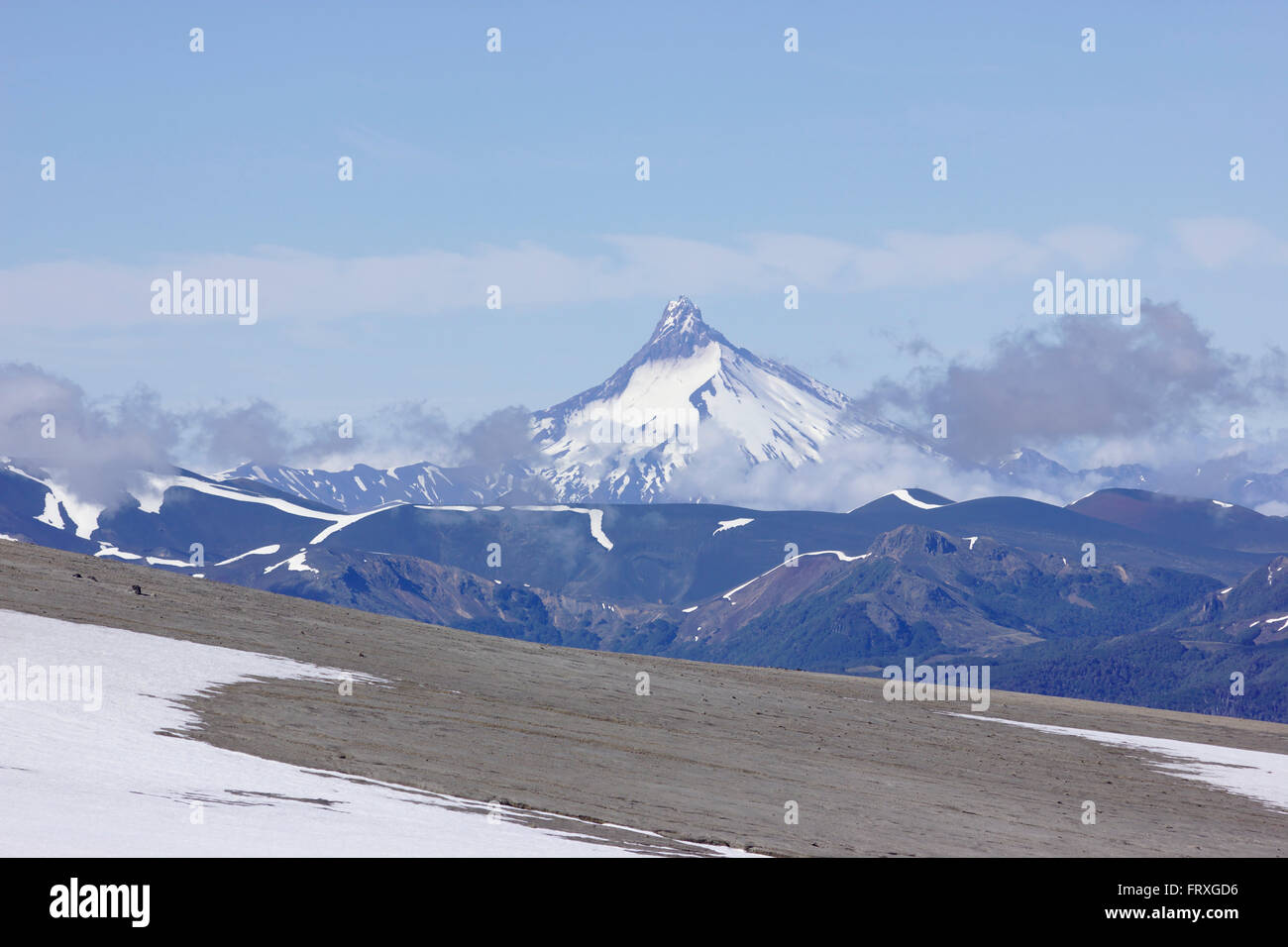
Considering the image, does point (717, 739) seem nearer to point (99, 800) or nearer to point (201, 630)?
point (201, 630)

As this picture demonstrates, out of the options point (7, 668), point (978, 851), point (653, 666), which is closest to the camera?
point (978, 851)

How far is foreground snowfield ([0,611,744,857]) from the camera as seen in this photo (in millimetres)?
27891

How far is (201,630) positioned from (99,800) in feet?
110

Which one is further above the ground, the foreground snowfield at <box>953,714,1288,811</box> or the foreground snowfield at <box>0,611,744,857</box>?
the foreground snowfield at <box>0,611,744,857</box>

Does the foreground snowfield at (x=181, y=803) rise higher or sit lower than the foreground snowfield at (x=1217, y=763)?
higher

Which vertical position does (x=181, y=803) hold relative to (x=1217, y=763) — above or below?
above

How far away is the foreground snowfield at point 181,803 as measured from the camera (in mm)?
27891

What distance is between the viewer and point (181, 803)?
31797 millimetres

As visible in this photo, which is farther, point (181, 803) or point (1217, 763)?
point (1217, 763)

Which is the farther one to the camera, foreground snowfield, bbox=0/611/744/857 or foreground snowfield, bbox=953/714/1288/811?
foreground snowfield, bbox=953/714/1288/811

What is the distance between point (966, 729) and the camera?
75.7m

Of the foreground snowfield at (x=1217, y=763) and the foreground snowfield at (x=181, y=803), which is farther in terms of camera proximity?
the foreground snowfield at (x=1217, y=763)
